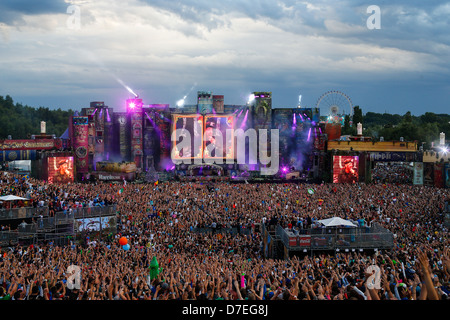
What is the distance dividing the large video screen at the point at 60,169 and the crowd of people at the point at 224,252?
481 inches

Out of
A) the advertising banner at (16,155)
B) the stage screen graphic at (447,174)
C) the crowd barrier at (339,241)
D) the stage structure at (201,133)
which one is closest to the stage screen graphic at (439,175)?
the stage screen graphic at (447,174)

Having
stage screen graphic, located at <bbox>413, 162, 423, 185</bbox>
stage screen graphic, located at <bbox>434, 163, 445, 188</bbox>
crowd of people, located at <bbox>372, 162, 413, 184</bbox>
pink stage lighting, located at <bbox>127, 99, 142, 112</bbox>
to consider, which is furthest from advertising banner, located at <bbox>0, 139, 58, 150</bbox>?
stage screen graphic, located at <bbox>434, 163, 445, 188</bbox>

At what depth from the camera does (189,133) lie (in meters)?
55.7

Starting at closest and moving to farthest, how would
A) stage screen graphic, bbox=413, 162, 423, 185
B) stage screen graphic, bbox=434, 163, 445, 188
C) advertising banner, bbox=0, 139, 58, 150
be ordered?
1. stage screen graphic, bbox=434, 163, 445, 188
2. advertising banner, bbox=0, 139, 58, 150
3. stage screen graphic, bbox=413, 162, 423, 185

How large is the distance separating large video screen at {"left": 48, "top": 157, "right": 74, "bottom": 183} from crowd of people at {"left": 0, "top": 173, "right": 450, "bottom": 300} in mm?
12208

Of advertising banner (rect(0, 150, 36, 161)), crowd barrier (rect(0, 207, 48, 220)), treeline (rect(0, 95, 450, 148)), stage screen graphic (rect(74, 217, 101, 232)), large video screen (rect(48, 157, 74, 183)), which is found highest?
treeline (rect(0, 95, 450, 148))

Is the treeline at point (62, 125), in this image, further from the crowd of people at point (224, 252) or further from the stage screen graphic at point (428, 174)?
the crowd of people at point (224, 252)

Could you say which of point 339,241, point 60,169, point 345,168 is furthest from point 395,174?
point 60,169

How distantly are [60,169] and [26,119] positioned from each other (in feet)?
199

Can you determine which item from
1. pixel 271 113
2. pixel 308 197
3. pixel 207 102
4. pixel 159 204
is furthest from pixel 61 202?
pixel 271 113

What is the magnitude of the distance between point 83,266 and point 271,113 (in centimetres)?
4539

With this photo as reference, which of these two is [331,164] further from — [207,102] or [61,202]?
[61,202]

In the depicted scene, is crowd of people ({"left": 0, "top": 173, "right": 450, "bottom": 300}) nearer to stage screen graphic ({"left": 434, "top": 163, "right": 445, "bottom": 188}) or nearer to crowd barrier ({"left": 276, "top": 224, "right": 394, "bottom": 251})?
crowd barrier ({"left": 276, "top": 224, "right": 394, "bottom": 251})

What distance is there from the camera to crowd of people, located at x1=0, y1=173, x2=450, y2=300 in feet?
31.1
